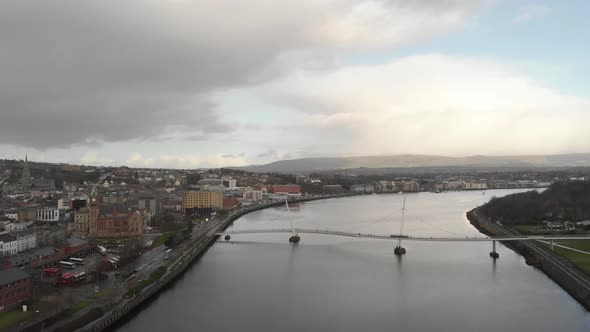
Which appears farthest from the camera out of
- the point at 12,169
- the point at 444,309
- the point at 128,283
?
the point at 12,169

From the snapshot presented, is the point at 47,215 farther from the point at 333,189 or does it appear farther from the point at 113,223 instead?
the point at 333,189

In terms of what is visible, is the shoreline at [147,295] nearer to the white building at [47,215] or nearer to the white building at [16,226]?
the white building at [16,226]

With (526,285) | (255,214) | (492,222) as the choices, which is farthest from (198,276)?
(255,214)

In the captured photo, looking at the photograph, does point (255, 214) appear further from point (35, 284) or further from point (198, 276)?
point (35, 284)

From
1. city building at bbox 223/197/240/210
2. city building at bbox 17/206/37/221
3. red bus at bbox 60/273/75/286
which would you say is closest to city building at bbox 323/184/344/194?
city building at bbox 223/197/240/210

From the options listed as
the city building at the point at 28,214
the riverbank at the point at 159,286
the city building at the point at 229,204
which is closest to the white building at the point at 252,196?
the city building at the point at 229,204

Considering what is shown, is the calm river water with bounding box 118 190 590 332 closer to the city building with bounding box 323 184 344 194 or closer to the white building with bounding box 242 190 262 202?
the white building with bounding box 242 190 262 202
